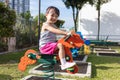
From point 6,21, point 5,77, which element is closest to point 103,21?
point 6,21

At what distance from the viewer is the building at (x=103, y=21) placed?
3366cm

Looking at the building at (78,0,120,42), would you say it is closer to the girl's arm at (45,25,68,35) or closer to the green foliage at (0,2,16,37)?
the green foliage at (0,2,16,37)

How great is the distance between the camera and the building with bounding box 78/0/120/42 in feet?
110

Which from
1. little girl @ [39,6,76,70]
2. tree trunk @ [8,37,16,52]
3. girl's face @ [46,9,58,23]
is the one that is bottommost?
tree trunk @ [8,37,16,52]

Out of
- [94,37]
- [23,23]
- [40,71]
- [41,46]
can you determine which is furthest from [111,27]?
[41,46]

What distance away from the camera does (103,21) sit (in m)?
34.2

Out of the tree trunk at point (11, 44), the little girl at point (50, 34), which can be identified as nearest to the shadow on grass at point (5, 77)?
the little girl at point (50, 34)

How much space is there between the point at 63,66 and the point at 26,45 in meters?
15.7

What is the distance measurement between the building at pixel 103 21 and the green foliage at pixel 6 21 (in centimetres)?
2153

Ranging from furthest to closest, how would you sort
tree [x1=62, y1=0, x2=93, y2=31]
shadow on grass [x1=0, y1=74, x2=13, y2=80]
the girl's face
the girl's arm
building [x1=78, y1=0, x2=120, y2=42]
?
building [x1=78, y1=0, x2=120, y2=42]
tree [x1=62, y1=0, x2=93, y2=31]
shadow on grass [x1=0, y1=74, x2=13, y2=80]
the girl's face
the girl's arm

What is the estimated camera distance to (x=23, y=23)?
20.7 metres

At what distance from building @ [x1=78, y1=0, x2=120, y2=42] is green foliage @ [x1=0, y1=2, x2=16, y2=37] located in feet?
70.6

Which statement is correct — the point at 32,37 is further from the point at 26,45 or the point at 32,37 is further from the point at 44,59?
the point at 44,59

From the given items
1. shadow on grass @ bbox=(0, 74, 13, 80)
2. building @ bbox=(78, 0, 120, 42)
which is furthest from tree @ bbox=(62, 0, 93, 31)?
shadow on grass @ bbox=(0, 74, 13, 80)
